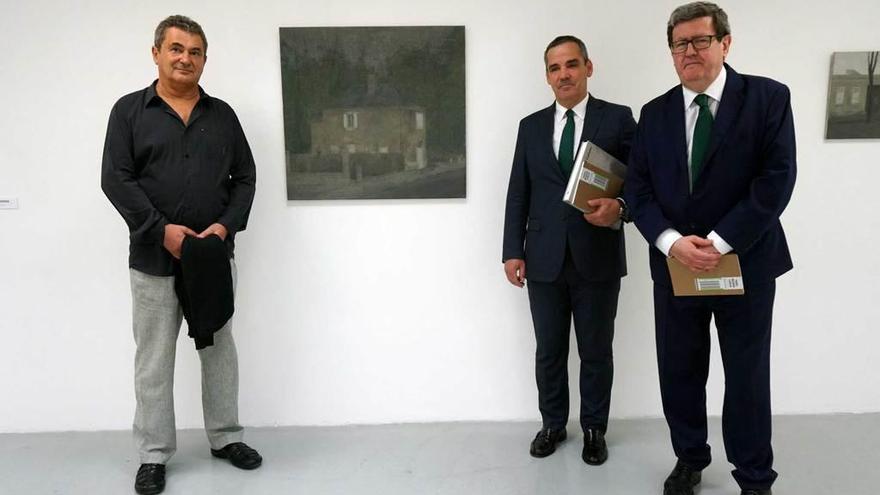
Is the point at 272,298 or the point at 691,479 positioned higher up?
the point at 272,298

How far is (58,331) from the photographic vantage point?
3072mm

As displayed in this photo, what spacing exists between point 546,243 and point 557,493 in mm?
976

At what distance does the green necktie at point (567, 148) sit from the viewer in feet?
8.61

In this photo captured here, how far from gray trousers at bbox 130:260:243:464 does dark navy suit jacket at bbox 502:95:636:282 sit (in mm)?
1269

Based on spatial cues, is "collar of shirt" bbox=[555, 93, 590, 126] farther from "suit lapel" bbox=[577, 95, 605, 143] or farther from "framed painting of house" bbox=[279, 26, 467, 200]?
"framed painting of house" bbox=[279, 26, 467, 200]

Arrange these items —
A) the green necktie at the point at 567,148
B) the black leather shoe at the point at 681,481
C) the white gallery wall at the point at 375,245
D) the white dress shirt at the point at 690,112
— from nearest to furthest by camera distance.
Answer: the white dress shirt at the point at 690,112 → the black leather shoe at the point at 681,481 → the green necktie at the point at 567,148 → the white gallery wall at the point at 375,245

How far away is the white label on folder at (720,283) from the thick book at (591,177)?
51 cm

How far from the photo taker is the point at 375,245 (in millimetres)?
3076

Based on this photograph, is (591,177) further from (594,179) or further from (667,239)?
(667,239)

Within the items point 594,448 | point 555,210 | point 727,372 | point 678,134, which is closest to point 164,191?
point 555,210

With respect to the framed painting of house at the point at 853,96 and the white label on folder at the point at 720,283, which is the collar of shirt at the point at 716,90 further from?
the framed painting of house at the point at 853,96

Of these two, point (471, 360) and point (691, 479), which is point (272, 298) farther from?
point (691, 479)

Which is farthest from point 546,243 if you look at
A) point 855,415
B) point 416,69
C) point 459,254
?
point 855,415

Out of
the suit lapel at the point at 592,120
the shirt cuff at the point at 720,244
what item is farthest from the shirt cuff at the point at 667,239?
the suit lapel at the point at 592,120
